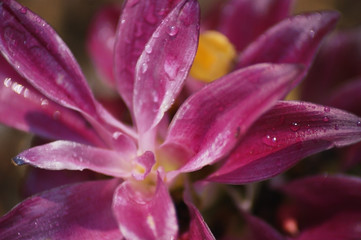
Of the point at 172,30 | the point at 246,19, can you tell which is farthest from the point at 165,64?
the point at 246,19

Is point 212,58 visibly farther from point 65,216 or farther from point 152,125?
point 65,216

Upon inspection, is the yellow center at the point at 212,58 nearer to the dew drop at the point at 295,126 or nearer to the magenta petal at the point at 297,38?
the magenta petal at the point at 297,38

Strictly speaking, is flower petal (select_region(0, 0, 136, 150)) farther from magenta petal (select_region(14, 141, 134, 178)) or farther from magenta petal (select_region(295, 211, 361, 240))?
magenta petal (select_region(295, 211, 361, 240))

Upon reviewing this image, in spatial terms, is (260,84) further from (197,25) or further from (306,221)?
(306,221)

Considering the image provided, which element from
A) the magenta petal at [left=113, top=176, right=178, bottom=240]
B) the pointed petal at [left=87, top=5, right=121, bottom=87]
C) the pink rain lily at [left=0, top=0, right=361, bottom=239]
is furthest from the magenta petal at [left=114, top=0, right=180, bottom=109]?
the pointed petal at [left=87, top=5, right=121, bottom=87]

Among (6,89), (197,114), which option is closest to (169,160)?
(197,114)

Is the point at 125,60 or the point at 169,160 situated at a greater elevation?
the point at 125,60
